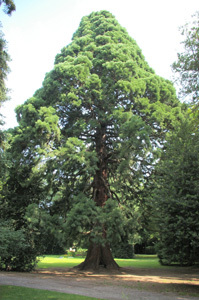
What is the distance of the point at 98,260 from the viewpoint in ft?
46.1

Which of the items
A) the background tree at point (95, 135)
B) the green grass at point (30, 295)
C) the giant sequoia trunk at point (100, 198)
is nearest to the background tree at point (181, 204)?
the background tree at point (95, 135)

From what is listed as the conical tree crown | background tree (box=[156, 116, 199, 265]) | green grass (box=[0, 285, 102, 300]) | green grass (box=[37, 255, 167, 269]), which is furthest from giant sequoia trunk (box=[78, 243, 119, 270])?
the conical tree crown

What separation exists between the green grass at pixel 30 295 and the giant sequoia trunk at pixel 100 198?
586cm

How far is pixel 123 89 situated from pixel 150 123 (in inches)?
92.2

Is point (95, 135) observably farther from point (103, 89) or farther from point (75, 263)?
point (75, 263)

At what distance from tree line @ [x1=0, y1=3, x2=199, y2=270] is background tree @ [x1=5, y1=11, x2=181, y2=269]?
5 centimetres

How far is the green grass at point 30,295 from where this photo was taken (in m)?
6.78

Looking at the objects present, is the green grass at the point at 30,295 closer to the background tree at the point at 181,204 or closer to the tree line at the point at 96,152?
the tree line at the point at 96,152

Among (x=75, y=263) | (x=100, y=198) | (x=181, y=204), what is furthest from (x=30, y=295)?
(x=75, y=263)

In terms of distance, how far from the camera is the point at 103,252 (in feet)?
47.4

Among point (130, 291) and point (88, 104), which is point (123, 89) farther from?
point (130, 291)

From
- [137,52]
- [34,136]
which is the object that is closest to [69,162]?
[34,136]

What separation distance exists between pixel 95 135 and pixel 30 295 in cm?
1054

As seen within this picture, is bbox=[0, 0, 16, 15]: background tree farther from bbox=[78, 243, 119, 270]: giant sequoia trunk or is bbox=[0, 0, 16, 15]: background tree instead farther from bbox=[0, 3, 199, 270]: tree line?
bbox=[78, 243, 119, 270]: giant sequoia trunk
